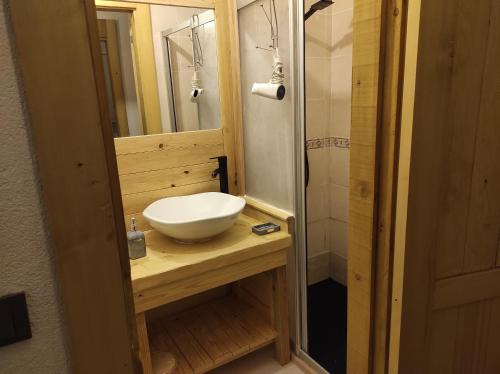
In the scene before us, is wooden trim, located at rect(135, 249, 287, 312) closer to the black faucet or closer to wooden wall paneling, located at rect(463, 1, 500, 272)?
the black faucet

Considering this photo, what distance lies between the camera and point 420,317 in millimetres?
1118

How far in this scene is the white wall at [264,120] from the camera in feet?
6.16

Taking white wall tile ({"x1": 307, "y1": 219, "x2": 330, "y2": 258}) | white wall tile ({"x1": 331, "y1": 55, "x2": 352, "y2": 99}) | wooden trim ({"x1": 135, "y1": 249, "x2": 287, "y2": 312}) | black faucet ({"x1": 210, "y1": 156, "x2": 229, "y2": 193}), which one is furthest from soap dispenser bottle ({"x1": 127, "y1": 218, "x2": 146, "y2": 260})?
white wall tile ({"x1": 331, "y1": 55, "x2": 352, "y2": 99})

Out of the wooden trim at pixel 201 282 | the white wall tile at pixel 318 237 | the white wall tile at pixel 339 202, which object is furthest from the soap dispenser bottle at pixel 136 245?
the white wall tile at pixel 339 202

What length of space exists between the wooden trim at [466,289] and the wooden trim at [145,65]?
153 cm

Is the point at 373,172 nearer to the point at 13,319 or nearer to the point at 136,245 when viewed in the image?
the point at 13,319

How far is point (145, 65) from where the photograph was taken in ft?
6.57

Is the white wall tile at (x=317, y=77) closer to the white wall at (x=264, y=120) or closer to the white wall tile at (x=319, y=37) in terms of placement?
the white wall tile at (x=319, y=37)

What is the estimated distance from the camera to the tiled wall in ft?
7.74

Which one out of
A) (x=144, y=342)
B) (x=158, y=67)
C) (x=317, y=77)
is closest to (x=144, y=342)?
(x=144, y=342)

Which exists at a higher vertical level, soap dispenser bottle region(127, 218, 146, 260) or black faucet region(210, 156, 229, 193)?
black faucet region(210, 156, 229, 193)

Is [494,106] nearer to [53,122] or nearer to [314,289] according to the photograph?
[53,122]

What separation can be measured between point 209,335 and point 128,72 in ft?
4.72

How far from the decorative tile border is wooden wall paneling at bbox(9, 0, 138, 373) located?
1940 mm
